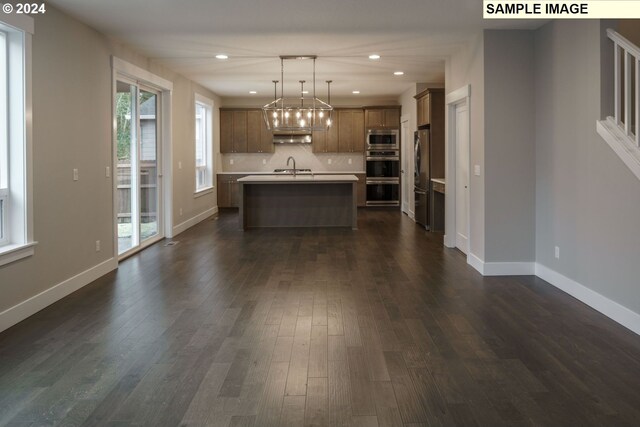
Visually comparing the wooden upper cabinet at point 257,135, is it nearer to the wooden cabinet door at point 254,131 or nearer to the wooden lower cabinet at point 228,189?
the wooden cabinet door at point 254,131

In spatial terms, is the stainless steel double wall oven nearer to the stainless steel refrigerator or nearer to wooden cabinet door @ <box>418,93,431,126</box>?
the stainless steel refrigerator

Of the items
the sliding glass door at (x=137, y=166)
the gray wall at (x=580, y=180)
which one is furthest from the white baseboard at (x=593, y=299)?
the sliding glass door at (x=137, y=166)

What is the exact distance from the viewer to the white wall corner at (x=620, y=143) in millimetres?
4211

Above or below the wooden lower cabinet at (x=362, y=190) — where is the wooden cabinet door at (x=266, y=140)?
above

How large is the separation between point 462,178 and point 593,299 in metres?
3.14

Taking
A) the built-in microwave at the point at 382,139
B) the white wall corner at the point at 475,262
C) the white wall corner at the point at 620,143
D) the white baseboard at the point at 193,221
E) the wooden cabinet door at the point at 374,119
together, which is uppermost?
the wooden cabinet door at the point at 374,119

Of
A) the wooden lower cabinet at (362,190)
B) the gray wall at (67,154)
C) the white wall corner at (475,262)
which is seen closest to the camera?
the gray wall at (67,154)

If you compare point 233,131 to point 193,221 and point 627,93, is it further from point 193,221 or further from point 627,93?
point 627,93

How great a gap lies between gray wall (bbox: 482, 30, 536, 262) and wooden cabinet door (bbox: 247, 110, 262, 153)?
8.30 metres

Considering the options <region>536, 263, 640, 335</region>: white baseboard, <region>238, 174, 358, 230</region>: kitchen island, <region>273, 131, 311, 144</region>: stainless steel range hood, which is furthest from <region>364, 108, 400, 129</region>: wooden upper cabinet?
<region>536, 263, 640, 335</region>: white baseboard

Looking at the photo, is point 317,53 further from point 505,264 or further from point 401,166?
point 401,166

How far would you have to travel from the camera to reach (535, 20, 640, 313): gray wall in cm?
441

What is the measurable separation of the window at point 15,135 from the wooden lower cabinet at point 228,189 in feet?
29.5

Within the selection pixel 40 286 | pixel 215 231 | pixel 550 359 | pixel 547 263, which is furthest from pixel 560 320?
pixel 215 231
